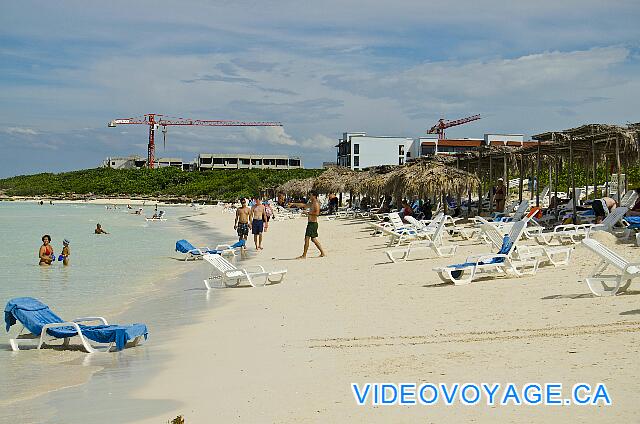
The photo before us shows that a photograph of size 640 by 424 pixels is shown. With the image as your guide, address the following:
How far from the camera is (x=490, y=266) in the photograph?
31.5ft

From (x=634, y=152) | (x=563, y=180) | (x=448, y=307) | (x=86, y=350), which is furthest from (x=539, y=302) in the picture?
(x=563, y=180)

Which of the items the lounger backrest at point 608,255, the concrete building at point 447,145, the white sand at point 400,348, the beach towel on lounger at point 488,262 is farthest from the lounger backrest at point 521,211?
the concrete building at point 447,145

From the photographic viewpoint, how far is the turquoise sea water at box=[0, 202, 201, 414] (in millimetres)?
6259

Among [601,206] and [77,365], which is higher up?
[601,206]

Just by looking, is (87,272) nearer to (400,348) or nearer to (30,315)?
(30,315)

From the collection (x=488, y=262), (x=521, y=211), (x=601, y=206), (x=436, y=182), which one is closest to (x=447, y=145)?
(x=436, y=182)

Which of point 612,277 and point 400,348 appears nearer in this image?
point 400,348

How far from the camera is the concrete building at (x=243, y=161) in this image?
407 ft

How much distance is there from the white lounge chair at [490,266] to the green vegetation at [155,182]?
206 ft

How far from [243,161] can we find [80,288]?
112756 millimetres

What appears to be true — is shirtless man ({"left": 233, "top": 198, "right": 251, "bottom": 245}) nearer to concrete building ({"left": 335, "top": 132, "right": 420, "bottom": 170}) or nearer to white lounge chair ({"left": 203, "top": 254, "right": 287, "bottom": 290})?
white lounge chair ({"left": 203, "top": 254, "right": 287, "bottom": 290})

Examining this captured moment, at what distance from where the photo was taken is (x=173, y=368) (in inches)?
244

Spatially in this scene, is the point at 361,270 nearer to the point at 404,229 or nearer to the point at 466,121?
the point at 404,229

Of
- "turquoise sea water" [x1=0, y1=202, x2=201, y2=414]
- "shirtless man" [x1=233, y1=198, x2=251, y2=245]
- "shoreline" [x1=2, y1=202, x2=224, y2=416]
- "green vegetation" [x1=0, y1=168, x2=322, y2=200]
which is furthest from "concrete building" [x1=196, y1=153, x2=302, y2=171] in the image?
"shoreline" [x1=2, y1=202, x2=224, y2=416]
